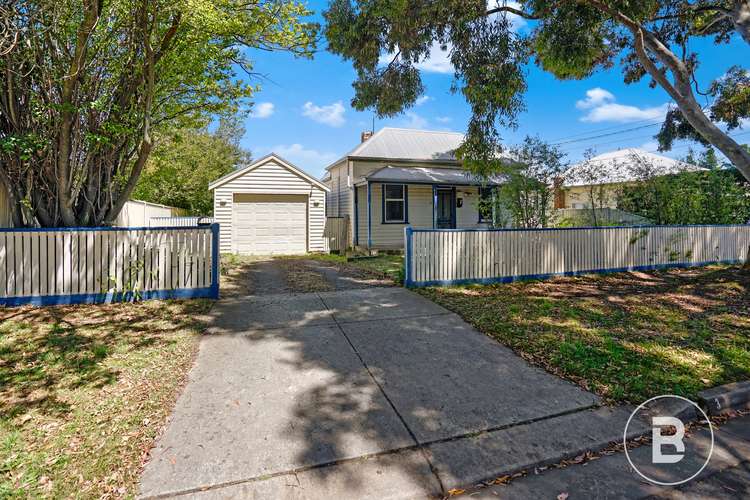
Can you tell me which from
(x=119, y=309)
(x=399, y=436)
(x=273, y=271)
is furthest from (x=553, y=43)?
(x=119, y=309)

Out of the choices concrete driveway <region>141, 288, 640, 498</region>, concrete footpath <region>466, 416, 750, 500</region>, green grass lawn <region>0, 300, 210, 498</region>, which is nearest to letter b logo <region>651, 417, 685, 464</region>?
concrete footpath <region>466, 416, 750, 500</region>

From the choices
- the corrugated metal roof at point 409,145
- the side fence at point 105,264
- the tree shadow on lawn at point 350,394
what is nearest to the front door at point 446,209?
the corrugated metal roof at point 409,145

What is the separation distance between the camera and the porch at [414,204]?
15320 millimetres

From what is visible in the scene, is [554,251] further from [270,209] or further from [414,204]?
[270,209]

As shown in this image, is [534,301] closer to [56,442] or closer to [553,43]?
[553,43]

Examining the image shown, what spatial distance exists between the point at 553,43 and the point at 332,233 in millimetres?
10083

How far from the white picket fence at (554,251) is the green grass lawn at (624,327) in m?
0.42

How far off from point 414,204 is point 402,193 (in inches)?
27.7

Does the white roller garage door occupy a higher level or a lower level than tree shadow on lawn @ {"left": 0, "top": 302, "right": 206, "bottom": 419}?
higher

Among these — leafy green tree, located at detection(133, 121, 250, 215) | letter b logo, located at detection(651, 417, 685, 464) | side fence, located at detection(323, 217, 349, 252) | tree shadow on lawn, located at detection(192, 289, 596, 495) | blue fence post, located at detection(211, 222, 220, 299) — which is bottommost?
letter b logo, located at detection(651, 417, 685, 464)

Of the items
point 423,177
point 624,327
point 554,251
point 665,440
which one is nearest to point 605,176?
point 554,251

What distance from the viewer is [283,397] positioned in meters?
3.61

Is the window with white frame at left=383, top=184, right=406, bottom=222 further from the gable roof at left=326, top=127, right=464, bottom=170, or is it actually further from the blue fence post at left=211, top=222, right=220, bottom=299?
the blue fence post at left=211, top=222, right=220, bottom=299

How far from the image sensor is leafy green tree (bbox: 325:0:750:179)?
26.3 ft
